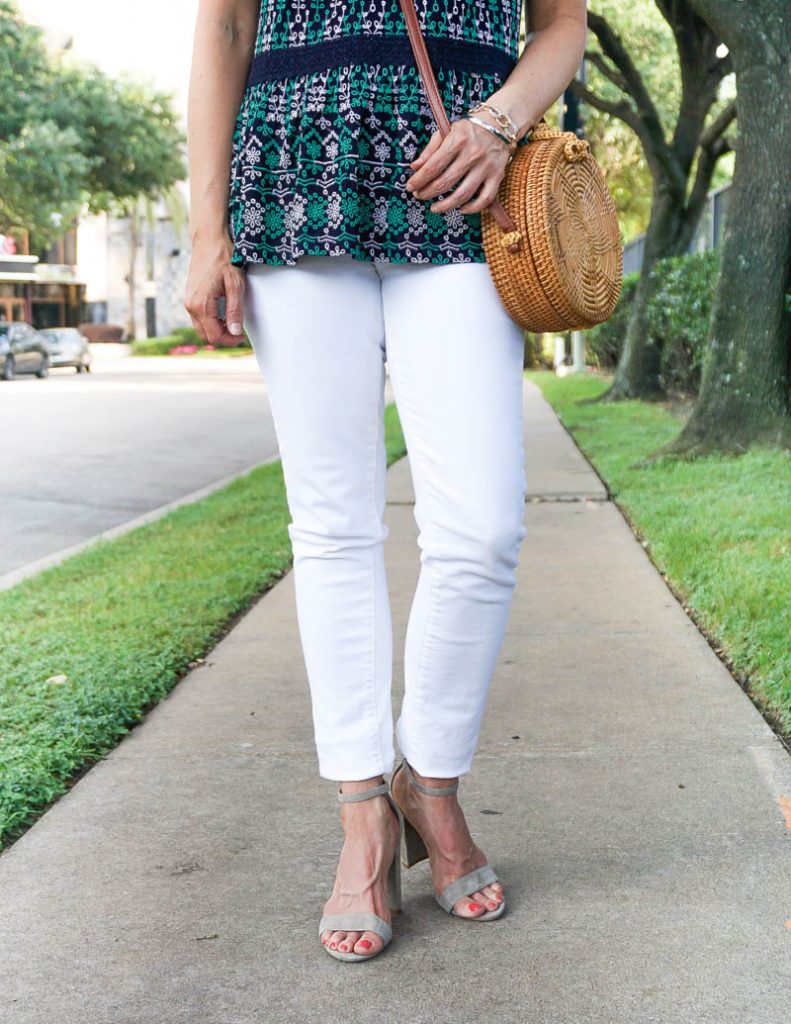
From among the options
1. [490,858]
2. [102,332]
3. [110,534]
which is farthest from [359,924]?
[102,332]

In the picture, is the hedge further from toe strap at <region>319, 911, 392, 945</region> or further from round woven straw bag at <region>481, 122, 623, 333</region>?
toe strap at <region>319, 911, 392, 945</region>

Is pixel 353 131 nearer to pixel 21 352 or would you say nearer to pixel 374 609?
pixel 374 609

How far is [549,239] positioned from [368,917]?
115 centimetres

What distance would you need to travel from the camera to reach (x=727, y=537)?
18.5 ft

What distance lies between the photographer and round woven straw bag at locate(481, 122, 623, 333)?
2.13m

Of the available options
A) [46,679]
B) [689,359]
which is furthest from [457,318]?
[689,359]

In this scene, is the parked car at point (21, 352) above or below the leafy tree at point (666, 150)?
below

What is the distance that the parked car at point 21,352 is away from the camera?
29.6 meters

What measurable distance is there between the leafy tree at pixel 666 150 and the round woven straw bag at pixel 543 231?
12.6 metres

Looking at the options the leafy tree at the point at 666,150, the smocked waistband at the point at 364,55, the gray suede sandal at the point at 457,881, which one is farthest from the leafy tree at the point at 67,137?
the gray suede sandal at the point at 457,881

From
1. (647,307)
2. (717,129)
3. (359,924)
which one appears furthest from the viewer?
(647,307)

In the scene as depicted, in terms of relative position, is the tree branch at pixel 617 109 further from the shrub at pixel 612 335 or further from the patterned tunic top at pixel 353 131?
the patterned tunic top at pixel 353 131

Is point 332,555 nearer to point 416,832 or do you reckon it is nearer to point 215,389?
point 416,832

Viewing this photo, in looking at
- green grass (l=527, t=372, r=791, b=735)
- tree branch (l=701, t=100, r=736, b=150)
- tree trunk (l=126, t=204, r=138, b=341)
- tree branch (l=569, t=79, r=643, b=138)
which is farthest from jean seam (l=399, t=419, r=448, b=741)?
tree trunk (l=126, t=204, r=138, b=341)
